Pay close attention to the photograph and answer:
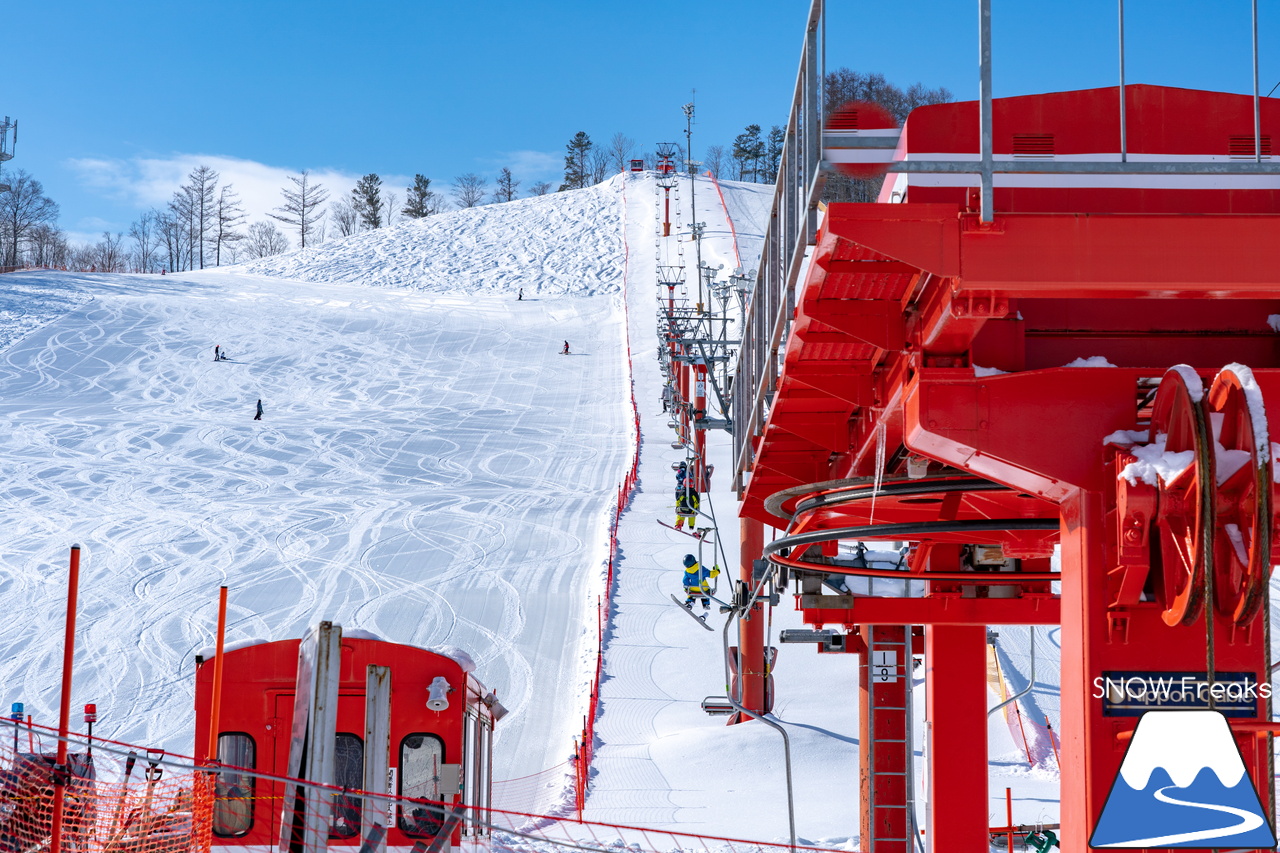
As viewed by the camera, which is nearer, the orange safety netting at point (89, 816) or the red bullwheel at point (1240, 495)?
the red bullwheel at point (1240, 495)

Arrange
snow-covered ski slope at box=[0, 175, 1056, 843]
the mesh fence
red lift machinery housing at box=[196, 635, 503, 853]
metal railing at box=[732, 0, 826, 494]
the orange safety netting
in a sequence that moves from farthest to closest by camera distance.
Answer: snow-covered ski slope at box=[0, 175, 1056, 843] < red lift machinery housing at box=[196, 635, 503, 853] < the orange safety netting < the mesh fence < metal railing at box=[732, 0, 826, 494]

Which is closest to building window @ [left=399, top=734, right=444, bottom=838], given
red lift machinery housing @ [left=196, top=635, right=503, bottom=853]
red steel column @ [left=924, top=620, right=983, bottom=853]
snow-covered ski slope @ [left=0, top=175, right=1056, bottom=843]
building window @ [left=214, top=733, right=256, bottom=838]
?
red lift machinery housing @ [left=196, top=635, right=503, bottom=853]

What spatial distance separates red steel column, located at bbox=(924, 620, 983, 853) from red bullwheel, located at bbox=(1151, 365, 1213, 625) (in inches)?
223

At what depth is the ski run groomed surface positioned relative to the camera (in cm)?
1504

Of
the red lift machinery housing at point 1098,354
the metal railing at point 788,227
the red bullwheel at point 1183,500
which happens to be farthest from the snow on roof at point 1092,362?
the metal railing at point 788,227

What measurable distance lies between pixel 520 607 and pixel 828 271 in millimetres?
15826

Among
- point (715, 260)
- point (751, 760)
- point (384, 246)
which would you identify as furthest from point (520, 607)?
point (384, 246)

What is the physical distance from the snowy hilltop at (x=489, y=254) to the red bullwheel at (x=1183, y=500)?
57.4 m

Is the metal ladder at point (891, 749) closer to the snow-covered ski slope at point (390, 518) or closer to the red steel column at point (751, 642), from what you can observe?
the snow-covered ski slope at point (390, 518)

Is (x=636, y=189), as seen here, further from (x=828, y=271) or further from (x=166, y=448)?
(x=828, y=271)

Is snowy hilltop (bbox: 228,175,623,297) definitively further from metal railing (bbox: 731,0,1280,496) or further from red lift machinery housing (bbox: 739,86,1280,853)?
red lift machinery housing (bbox: 739,86,1280,853)

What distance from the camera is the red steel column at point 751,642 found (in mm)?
14627

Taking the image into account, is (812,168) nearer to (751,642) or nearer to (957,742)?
(957,742)

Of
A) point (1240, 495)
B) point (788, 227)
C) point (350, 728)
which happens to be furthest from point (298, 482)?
point (1240, 495)
